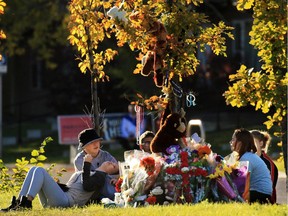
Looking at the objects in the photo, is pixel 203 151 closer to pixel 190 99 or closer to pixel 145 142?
pixel 190 99

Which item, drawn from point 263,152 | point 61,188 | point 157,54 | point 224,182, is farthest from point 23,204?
point 263,152

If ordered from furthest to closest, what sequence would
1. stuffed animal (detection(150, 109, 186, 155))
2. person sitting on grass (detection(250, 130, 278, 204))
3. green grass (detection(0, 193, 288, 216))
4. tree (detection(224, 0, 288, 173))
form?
person sitting on grass (detection(250, 130, 278, 204))
stuffed animal (detection(150, 109, 186, 155))
tree (detection(224, 0, 288, 173))
green grass (detection(0, 193, 288, 216))

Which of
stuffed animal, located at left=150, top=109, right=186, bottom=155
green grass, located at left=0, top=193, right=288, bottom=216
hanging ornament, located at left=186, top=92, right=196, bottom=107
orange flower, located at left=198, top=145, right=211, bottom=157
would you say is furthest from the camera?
hanging ornament, located at left=186, top=92, right=196, bottom=107

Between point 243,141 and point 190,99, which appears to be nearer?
point 243,141

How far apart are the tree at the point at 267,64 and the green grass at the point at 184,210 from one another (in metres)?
1.34

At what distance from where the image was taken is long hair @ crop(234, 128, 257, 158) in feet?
40.5

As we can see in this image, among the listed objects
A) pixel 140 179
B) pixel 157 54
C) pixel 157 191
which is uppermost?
pixel 157 54

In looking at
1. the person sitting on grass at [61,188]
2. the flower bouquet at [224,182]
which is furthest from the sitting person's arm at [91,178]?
the flower bouquet at [224,182]

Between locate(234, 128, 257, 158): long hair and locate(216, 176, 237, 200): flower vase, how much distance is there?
0.71 meters

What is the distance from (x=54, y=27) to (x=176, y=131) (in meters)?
26.9

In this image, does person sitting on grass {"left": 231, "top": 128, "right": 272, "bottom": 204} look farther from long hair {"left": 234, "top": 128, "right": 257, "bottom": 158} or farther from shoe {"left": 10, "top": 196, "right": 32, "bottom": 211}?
shoe {"left": 10, "top": 196, "right": 32, "bottom": 211}

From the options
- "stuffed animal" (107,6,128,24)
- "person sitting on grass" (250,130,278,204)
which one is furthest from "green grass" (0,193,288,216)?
"stuffed animal" (107,6,128,24)

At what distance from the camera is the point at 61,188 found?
482 inches

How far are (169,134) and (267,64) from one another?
4.64 feet
